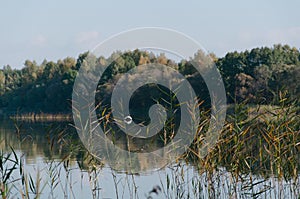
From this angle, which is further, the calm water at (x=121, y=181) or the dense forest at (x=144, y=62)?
the dense forest at (x=144, y=62)

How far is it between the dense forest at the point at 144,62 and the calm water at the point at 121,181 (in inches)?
301

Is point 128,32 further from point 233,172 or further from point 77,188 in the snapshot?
point 233,172

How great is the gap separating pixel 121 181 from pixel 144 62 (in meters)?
19.8

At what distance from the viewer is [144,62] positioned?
1150 inches

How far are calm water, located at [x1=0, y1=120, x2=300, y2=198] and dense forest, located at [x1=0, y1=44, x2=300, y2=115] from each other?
7.66 m

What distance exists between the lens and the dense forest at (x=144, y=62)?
2706 cm

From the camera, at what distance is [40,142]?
1955 centimetres

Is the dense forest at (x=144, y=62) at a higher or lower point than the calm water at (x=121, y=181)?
higher

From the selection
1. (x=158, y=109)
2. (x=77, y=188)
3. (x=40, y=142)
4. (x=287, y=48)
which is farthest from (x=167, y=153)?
(x=287, y=48)

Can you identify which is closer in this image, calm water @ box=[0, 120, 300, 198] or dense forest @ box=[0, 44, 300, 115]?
calm water @ box=[0, 120, 300, 198]

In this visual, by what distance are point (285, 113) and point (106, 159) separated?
2527 mm

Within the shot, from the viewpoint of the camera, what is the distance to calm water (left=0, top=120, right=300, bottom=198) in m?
6.69

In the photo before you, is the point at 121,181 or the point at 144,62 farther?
the point at 144,62

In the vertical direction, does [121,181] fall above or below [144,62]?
below
